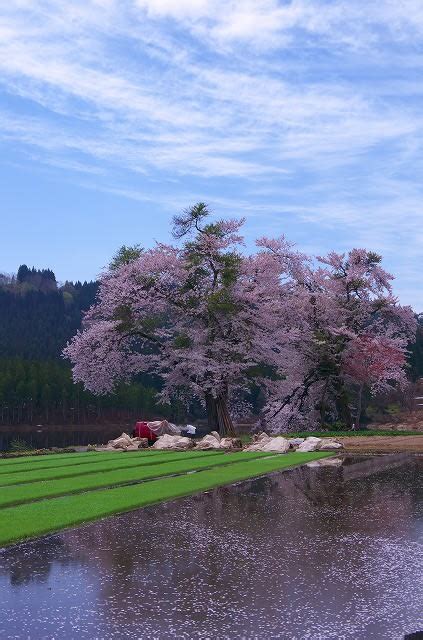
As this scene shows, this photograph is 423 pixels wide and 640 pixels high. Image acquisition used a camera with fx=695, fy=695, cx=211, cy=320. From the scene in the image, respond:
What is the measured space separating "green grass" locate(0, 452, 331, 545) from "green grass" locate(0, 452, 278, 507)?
1.81ft

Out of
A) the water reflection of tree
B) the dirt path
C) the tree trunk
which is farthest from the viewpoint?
the tree trunk

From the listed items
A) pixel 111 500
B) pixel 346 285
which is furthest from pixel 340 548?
pixel 346 285

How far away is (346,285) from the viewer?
38688 mm

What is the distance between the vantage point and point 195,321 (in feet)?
122

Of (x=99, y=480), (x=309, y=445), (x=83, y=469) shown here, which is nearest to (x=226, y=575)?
(x=99, y=480)

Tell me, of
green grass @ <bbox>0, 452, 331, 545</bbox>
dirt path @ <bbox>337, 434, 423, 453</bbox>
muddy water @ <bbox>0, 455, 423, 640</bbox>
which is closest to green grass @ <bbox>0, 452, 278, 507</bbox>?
green grass @ <bbox>0, 452, 331, 545</bbox>

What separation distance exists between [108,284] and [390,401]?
120 feet

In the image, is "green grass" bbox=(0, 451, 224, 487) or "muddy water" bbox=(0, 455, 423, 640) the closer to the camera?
"muddy water" bbox=(0, 455, 423, 640)

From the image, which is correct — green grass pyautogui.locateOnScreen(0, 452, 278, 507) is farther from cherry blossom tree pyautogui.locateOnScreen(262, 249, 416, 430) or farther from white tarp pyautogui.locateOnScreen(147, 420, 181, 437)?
cherry blossom tree pyautogui.locateOnScreen(262, 249, 416, 430)

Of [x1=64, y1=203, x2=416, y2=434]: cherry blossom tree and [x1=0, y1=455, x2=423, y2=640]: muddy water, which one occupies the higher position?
[x1=64, y1=203, x2=416, y2=434]: cherry blossom tree

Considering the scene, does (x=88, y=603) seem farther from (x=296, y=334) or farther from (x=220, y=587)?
(x=296, y=334)

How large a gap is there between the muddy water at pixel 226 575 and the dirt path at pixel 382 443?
14424mm

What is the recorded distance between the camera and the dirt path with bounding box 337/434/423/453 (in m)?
27.0

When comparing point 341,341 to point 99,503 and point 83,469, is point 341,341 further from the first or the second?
point 99,503
